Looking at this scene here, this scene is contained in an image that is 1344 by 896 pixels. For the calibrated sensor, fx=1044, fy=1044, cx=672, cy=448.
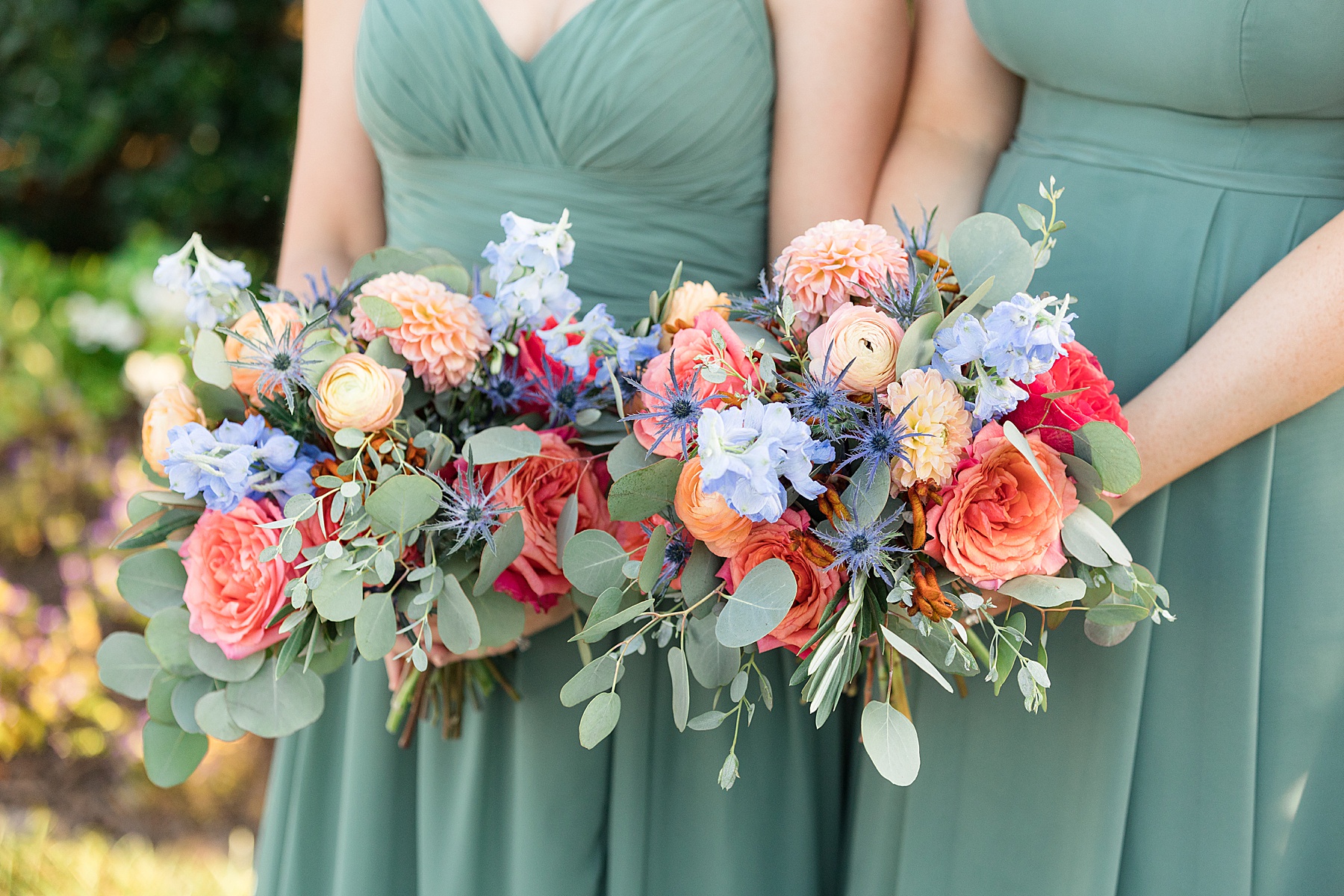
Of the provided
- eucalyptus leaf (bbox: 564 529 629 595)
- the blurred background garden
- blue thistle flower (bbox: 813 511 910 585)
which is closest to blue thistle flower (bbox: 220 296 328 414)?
eucalyptus leaf (bbox: 564 529 629 595)

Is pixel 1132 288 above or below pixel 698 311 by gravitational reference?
above

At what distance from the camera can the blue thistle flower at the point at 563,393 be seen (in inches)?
45.4

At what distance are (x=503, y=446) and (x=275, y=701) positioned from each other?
378mm

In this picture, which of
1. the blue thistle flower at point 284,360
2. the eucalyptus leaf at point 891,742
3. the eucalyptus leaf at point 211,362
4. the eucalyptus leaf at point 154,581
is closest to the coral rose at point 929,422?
the eucalyptus leaf at point 891,742

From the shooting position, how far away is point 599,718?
947 mm

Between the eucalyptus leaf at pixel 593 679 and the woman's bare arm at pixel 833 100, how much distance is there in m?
0.76

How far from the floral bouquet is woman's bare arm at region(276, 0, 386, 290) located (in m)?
0.48

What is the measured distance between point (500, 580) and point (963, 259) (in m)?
0.59

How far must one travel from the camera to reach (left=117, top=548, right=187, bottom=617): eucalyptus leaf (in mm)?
1170

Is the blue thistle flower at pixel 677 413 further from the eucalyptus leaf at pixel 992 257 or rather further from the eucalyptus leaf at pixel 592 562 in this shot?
the eucalyptus leaf at pixel 992 257

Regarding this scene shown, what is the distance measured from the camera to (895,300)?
0.98 meters

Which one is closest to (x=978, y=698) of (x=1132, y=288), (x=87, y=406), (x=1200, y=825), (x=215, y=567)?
(x=1200, y=825)

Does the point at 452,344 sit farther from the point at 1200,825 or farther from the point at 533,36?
the point at 1200,825

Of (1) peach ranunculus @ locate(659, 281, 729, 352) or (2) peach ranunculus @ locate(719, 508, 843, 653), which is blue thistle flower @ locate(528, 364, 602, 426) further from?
(2) peach ranunculus @ locate(719, 508, 843, 653)
